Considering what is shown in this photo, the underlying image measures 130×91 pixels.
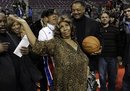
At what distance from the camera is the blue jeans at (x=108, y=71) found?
931 centimetres

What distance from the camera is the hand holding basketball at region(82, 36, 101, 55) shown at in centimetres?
647

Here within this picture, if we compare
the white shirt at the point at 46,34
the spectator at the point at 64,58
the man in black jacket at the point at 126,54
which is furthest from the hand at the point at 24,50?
the man in black jacket at the point at 126,54

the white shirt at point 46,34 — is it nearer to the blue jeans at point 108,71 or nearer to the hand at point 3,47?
the hand at point 3,47

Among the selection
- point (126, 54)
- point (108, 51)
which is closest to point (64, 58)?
point (126, 54)

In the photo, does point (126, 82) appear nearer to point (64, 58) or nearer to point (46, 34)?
point (46, 34)

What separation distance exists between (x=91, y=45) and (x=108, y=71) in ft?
10.1

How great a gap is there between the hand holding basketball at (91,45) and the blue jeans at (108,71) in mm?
2703

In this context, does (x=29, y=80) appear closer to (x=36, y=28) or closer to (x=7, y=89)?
(x=7, y=89)

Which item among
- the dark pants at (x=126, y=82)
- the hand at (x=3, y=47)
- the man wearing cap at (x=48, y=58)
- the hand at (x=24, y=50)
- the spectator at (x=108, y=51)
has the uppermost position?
the hand at (x=3, y=47)

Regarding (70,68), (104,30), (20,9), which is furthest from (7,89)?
(20,9)

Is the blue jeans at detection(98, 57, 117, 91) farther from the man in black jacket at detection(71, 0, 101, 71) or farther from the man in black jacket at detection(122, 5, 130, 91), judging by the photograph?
the man in black jacket at detection(71, 0, 101, 71)

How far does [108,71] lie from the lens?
945 cm

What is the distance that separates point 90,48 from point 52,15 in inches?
55.2

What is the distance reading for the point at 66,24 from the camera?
571cm
